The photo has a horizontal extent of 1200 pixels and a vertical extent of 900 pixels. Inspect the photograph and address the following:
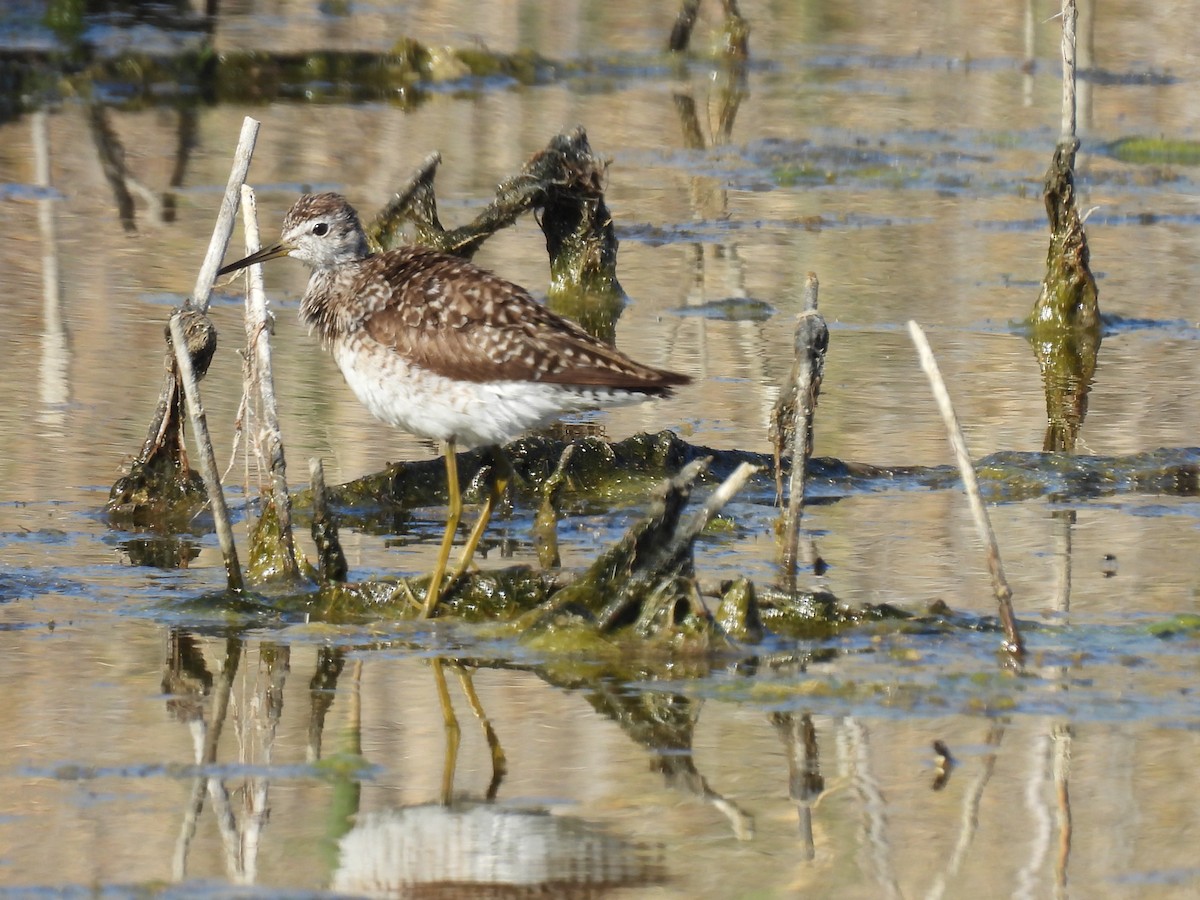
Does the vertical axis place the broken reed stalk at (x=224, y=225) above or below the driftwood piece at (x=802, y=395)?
above

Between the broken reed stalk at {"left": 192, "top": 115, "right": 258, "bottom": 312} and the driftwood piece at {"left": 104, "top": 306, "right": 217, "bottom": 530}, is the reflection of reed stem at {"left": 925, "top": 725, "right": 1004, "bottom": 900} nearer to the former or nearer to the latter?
the broken reed stalk at {"left": 192, "top": 115, "right": 258, "bottom": 312}

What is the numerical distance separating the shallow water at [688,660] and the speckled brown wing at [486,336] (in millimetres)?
1044

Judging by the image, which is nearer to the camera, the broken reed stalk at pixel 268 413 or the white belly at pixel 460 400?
the broken reed stalk at pixel 268 413

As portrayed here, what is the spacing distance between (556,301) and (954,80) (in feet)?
42.7

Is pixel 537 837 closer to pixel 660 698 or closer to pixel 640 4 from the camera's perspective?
pixel 660 698

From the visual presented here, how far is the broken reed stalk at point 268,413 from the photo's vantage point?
7840mm

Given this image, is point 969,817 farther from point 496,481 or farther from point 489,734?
point 496,481

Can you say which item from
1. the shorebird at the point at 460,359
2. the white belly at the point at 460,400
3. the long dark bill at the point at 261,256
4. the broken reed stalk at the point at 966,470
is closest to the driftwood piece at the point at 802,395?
the shorebird at the point at 460,359

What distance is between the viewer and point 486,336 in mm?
8031

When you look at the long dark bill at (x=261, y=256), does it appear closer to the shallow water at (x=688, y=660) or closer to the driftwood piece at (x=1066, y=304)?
the shallow water at (x=688, y=660)

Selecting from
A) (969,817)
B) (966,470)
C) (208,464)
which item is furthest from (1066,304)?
(969,817)

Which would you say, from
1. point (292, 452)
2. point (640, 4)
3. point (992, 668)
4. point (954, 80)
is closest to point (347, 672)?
point (992, 668)

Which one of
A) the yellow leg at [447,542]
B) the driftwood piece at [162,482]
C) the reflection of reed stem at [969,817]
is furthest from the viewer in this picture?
the driftwood piece at [162,482]

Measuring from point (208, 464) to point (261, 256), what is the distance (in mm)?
1260
